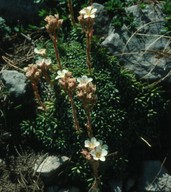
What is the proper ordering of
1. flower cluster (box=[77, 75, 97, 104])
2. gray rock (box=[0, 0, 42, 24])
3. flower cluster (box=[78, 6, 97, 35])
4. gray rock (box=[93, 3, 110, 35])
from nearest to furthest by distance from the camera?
flower cluster (box=[77, 75, 97, 104]), flower cluster (box=[78, 6, 97, 35]), gray rock (box=[93, 3, 110, 35]), gray rock (box=[0, 0, 42, 24])

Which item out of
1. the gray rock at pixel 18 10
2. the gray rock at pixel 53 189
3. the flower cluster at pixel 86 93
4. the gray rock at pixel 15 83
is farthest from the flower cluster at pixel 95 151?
the gray rock at pixel 18 10

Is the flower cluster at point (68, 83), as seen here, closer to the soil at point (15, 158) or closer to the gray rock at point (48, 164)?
the gray rock at point (48, 164)

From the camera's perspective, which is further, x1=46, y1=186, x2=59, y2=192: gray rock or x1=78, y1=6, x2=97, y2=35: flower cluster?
x1=46, y1=186, x2=59, y2=192: gray rock

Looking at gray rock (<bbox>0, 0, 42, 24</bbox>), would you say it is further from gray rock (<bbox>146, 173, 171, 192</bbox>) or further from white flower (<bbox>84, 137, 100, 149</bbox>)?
gray rock (<bbox>146, 173, 171, 192</bbox>)

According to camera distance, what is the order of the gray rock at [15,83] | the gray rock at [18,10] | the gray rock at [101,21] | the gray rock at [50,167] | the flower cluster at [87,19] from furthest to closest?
1. the gray rock at [18,10]
2. the gray rock at [101,21]
3. the gray rock at [15,83]
4. the gray rock at [50,167]
5. the flower cluster at [87,19]

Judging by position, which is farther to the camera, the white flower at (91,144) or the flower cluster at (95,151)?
the white flower at (91,144)

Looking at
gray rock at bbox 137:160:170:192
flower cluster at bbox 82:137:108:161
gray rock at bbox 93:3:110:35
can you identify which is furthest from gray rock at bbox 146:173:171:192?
gray rock at bbox 93:3:110:35

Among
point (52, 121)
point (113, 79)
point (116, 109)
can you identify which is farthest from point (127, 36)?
point (52, 121)
